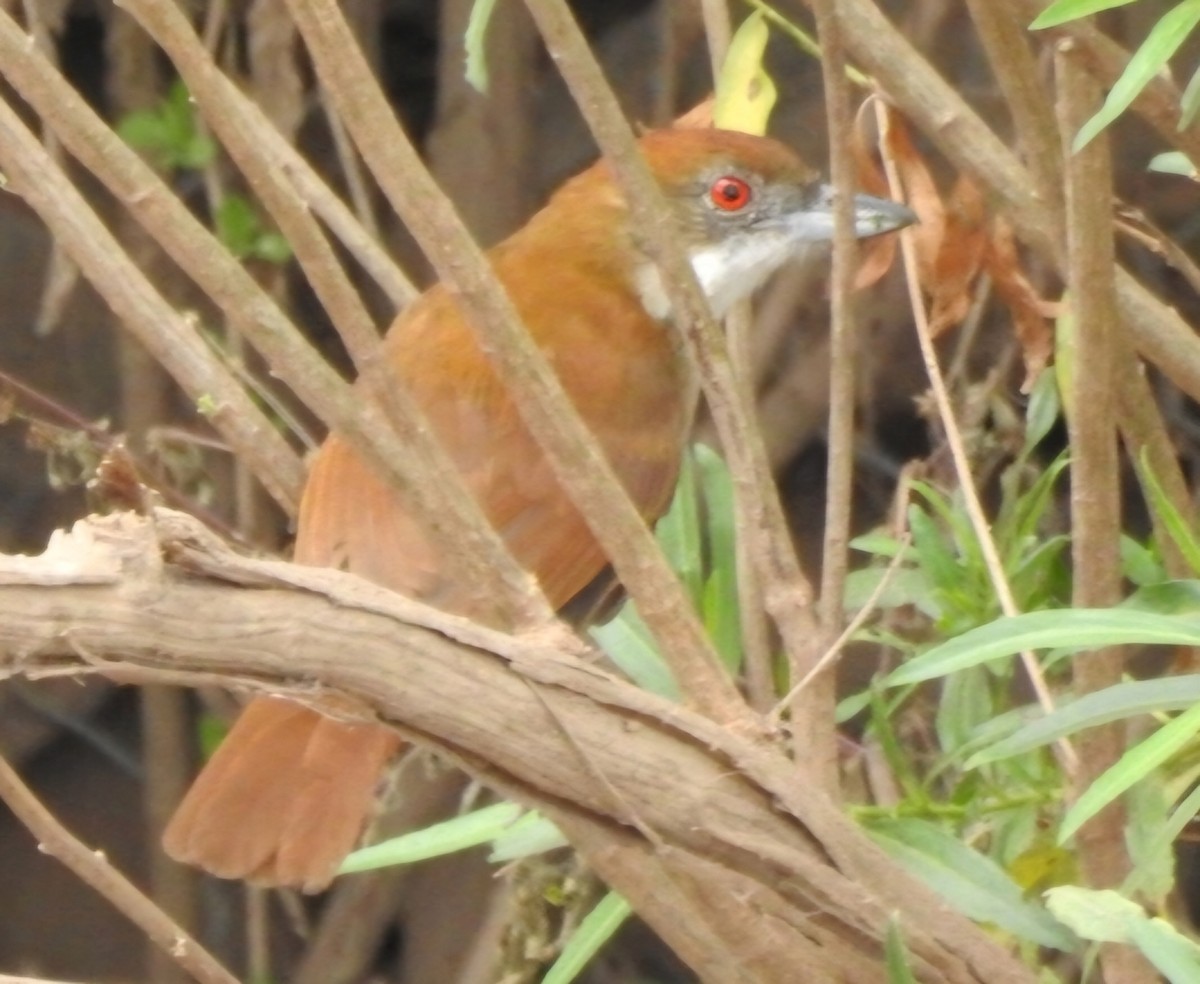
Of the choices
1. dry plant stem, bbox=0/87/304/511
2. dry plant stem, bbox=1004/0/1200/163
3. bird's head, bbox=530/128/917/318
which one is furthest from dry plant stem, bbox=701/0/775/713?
bird's head, bbox=530/128/917/318

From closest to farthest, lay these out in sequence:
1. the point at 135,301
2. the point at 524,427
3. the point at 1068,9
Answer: the point at 1068,9, the point at 135,301, the point at 524,427

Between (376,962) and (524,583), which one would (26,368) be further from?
(524,583)

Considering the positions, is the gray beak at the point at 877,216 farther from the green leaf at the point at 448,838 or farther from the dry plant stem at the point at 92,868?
the dry plant stem at the point at 92,868

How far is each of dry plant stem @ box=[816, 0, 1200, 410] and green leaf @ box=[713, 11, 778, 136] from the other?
254mm

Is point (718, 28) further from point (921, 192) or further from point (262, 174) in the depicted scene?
point (262, 174)

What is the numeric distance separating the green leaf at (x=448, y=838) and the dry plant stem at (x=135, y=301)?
374 mm

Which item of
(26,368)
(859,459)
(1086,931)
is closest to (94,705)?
(26,368)

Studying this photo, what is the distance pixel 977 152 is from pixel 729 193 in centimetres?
98

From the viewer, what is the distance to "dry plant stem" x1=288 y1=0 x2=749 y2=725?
1.10 meters

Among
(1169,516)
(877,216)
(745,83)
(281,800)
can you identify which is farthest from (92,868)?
(877,216)

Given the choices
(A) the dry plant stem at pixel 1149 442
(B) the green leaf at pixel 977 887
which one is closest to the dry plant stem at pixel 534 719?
(B) the green leaf at pixel 977 887

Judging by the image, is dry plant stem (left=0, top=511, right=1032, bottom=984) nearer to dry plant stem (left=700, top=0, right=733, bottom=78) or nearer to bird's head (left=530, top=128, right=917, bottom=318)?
dry plant stem (left=700, top=0, right=733, bottom=78)

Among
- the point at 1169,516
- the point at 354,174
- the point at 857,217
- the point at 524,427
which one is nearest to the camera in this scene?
the point at 1169,516

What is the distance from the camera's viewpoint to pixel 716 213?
242cm
